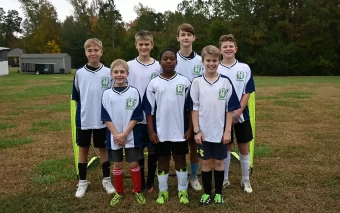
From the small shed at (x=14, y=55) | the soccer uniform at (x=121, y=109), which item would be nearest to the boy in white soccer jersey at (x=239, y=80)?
the soccer uniform at (x=121, y=109)

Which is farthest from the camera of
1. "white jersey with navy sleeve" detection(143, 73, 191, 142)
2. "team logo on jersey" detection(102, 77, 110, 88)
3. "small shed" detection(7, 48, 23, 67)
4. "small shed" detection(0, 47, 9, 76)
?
"small shed" detection(7, 48, 23, 67)

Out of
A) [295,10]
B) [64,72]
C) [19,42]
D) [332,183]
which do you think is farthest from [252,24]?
[19,42]

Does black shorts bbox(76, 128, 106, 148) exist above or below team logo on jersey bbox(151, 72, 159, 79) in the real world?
below

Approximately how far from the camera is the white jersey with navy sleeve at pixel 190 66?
4.38 metres

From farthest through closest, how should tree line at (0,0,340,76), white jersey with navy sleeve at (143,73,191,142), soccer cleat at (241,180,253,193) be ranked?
tree line at (0,0,340,76)
soccer cleat at (241,180,253,193)
white jersey with navy sleeve at (143,73,191,142)

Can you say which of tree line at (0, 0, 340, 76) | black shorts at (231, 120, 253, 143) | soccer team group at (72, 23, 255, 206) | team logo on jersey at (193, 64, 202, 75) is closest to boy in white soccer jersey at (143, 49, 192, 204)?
soccer team group at (72, 23, 255, 206)

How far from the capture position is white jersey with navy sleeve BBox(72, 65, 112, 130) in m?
4.27

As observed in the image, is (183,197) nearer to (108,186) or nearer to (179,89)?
(108,186)

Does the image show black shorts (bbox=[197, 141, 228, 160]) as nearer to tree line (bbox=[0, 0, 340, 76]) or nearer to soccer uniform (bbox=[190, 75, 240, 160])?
→ soccer uniform (bbox=[190, 75, 240, 160])

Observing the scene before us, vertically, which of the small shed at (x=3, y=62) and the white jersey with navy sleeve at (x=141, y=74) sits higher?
the small shed at (x=3, y=62)

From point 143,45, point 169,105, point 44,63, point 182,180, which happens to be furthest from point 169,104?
point 44,63

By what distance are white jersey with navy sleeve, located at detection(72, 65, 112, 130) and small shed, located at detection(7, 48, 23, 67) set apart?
69.3 meters

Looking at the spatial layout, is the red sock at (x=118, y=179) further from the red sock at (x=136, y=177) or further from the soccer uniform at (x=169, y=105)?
the soccer uniform at (x=169, y=105)

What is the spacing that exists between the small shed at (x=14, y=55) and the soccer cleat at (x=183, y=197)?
70137mm
